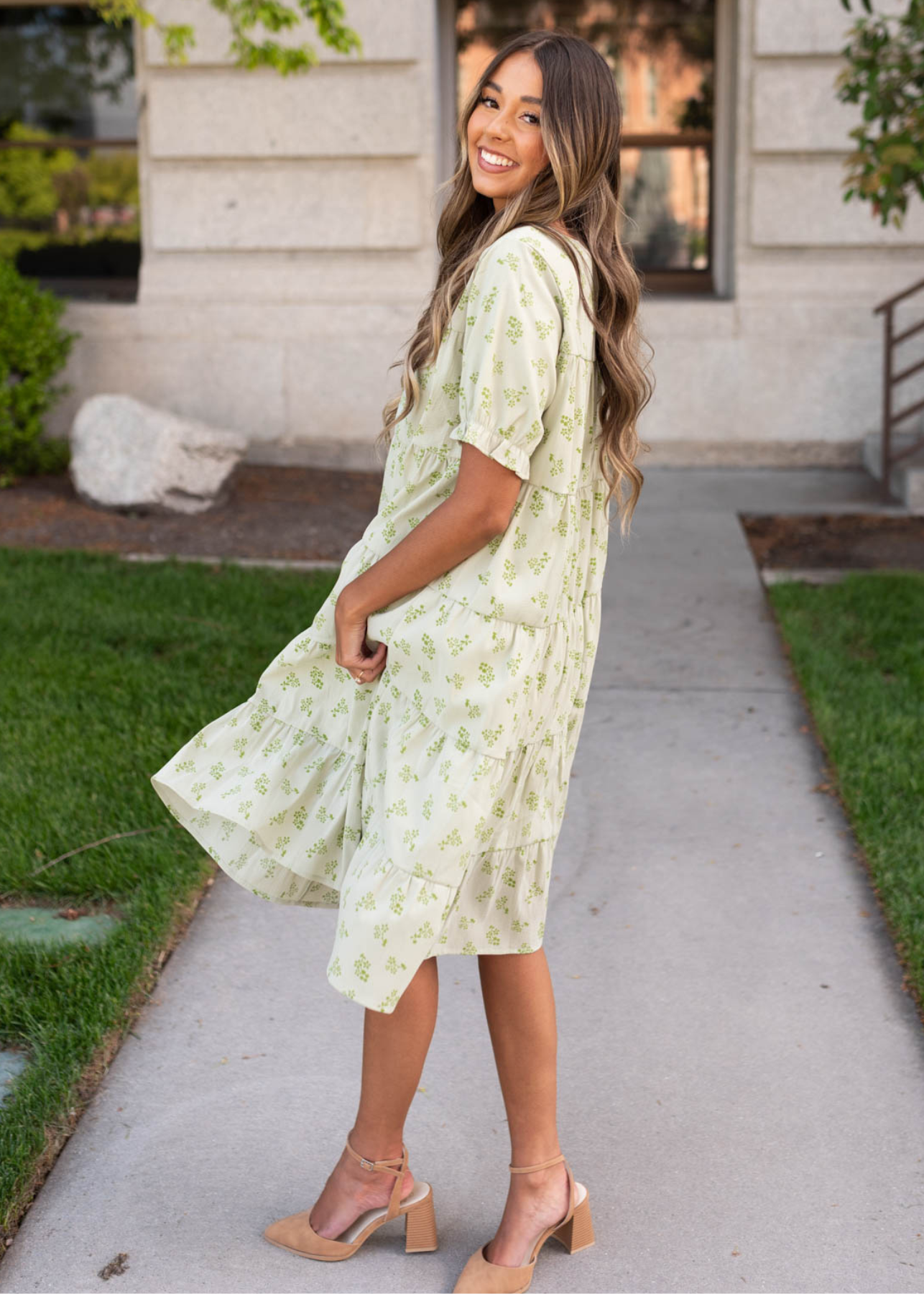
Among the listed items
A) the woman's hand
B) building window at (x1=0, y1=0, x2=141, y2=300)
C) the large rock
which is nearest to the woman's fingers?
the woman's hand

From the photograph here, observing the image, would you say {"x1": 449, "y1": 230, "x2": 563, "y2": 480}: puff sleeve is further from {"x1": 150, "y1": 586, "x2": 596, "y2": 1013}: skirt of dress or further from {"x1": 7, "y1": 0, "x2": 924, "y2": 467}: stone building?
{"x1": 7, "y1": 0, "x2": 924, "y2": 467}: stone building

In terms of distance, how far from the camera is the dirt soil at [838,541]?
7.07m

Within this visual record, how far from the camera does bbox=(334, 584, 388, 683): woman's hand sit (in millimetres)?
2172

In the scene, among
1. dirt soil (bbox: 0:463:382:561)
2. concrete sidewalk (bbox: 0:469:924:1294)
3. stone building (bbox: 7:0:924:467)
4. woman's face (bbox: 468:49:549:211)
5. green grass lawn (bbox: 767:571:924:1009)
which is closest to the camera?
woman's face (bbox: 468:49:549:211)

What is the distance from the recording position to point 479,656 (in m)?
2.07

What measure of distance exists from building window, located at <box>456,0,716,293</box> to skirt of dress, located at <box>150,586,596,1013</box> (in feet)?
28.4

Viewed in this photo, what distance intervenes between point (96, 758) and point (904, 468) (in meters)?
5.91

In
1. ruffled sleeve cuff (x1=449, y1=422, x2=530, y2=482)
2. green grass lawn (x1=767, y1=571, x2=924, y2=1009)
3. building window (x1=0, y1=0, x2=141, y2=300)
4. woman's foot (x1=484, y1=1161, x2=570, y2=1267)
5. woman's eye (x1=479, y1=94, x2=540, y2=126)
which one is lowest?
woman's foot (x1=484, y1=1161, x2=570, y2=1267)

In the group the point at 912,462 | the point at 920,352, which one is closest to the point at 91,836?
the point at 912,462

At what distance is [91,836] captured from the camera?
3.81 meters

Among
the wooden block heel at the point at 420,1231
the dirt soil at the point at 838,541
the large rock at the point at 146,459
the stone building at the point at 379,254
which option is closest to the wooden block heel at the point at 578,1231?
the wooden block heel at the point at 420,1231

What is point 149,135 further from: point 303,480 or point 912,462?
point 912,462

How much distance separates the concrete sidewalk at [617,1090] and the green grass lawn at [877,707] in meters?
0.09

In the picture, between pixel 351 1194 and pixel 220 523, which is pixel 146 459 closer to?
pixel 220 523
